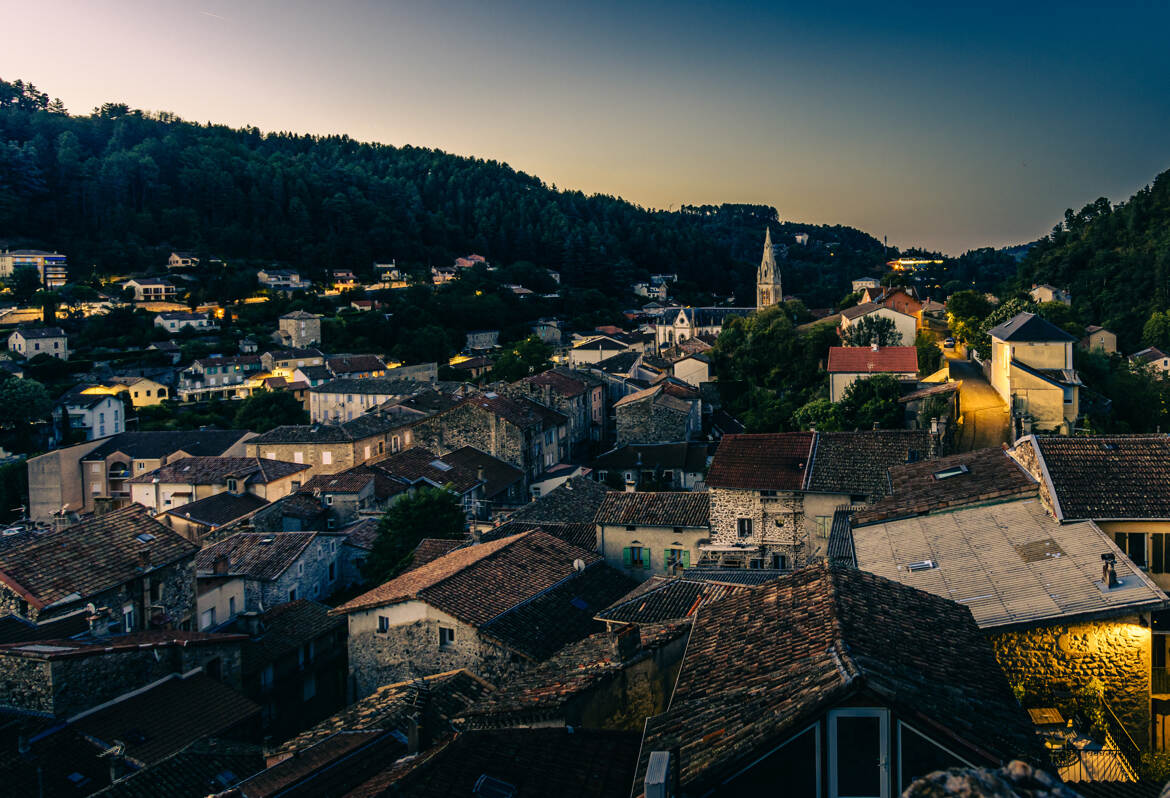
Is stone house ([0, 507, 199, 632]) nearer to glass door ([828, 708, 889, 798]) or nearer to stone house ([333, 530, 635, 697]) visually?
stone house ([333, 530, 635, 697])

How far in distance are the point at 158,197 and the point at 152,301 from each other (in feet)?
136

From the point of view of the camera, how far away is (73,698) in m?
14.1

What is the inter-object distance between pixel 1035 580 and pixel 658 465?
97.5 ft

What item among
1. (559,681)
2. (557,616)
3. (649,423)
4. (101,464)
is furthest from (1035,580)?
(101,464)

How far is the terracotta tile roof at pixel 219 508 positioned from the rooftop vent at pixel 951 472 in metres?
27.3

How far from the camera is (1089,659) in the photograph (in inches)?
417

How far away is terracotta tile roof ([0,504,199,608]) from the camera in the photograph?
16203 mm

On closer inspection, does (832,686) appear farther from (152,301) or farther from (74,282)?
(74,282)

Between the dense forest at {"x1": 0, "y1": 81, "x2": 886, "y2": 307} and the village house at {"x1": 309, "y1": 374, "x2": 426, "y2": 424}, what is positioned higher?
the dense forest at {"x1": 0, "y1": 81, "x2": 886, "y2": 307}

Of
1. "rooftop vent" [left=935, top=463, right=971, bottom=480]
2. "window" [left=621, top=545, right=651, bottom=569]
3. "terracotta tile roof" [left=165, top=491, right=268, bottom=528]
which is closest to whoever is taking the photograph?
"rooftop vent" [left=935, top=463, right=971, bottom=480]

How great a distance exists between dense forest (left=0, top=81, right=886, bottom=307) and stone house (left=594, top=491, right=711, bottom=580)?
312 ft

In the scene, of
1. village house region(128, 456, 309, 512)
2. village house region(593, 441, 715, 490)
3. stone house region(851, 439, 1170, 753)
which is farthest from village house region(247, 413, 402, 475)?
stone house region(851, 439, 1170, 753)

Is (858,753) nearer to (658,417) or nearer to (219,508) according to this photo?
(219,508)

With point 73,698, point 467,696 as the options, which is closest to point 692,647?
point 467,696
